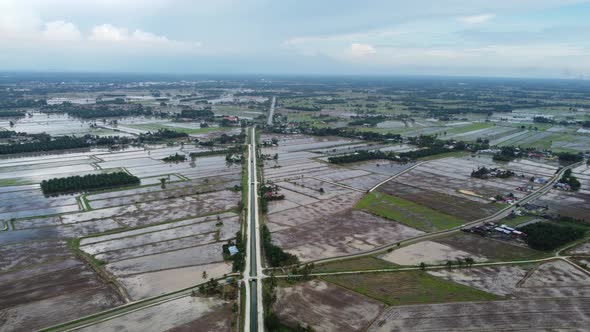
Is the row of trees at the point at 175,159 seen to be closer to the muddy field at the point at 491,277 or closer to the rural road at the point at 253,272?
the rural road at the point at 253,272

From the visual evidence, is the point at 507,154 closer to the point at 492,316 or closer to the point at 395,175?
the point at 395,175

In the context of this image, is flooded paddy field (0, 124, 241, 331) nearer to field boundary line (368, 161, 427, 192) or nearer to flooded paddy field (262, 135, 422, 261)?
flooded paddy field (262, 135, 422, 261)

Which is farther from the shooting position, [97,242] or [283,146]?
[283,146]

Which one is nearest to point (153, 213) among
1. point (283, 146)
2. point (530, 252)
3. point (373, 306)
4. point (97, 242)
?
point (97, 242)

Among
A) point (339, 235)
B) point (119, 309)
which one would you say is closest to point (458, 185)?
point (339, 235)

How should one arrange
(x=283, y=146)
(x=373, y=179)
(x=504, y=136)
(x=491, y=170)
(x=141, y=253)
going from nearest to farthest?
(x=141, y=253), (x=373, y=179), (x=491, y=170), (x=283, y=146), (x=504, y=136)

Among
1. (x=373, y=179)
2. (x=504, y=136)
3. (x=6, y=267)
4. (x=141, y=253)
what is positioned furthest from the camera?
(x=504, y=136)

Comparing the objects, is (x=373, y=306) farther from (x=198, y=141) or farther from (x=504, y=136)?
(x=504, y=136)

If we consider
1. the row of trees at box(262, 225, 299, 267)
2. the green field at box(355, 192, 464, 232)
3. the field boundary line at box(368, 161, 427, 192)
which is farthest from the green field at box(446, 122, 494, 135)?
the row of trees at box(262, 225, 299, 267)

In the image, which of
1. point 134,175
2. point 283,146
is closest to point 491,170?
point 283,146
